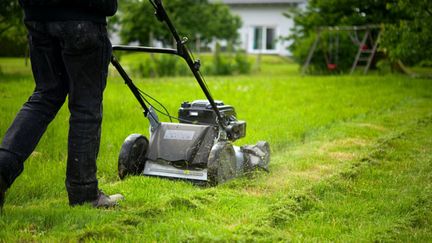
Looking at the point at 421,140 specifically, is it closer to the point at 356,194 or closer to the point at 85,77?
the point at 356,194

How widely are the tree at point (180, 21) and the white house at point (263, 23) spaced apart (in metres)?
4.80

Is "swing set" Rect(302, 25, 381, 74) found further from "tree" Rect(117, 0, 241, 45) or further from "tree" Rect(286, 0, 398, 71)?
"tree" Rect(117, 0, 241, 45)

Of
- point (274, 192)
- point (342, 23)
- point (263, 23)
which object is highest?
point (263, 23)

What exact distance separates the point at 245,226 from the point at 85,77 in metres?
1.26

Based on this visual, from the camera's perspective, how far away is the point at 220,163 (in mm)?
4449

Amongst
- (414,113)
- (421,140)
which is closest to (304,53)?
(414,113)

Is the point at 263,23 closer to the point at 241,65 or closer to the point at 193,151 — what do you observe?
the point at 241,65

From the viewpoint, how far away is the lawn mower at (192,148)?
4.45 m

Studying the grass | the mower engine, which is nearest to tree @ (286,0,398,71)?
the grass

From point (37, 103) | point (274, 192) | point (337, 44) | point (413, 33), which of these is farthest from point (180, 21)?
point (37, 103)

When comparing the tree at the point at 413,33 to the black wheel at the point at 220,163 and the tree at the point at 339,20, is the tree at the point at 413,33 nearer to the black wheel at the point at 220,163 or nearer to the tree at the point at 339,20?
the tree at the point at 339,20

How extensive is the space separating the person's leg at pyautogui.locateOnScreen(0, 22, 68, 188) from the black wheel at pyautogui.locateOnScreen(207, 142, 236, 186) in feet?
3.87

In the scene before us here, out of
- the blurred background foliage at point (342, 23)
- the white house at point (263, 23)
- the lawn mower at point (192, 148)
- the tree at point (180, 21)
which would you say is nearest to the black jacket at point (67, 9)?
the lawn mower at point (192, 148)

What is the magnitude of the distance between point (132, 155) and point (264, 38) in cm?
3000
